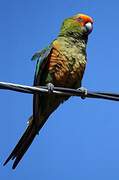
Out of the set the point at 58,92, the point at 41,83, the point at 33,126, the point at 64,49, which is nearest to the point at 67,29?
the point at 64,49

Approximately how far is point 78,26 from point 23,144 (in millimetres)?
2446

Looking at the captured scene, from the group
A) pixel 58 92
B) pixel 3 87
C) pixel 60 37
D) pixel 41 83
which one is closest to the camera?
pixel 3 87

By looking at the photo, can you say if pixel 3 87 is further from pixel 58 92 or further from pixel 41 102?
pixel 41 102

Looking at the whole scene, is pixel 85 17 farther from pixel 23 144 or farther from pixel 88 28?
pixel 23 144

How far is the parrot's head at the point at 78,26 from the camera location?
6.49 m

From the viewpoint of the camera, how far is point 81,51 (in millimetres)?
6082

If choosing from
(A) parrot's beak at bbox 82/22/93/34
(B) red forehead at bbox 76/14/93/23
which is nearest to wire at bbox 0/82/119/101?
(A) parrot's beak at bbox 82/22/93/34

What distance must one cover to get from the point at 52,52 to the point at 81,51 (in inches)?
21.0

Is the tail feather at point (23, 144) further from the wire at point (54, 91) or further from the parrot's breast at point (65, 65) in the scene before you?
the wire at point (54, 91)

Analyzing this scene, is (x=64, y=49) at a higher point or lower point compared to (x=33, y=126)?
higher

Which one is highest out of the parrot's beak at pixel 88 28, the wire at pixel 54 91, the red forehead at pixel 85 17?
the red forehead at pixel 85 17

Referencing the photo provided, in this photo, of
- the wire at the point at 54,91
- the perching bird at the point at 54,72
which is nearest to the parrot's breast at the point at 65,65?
the perching bird at the point at 54,72

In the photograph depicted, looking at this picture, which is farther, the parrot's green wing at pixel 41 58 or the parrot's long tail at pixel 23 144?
the parrot's green wing at pixel 41 58

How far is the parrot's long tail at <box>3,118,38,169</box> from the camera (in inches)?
195
